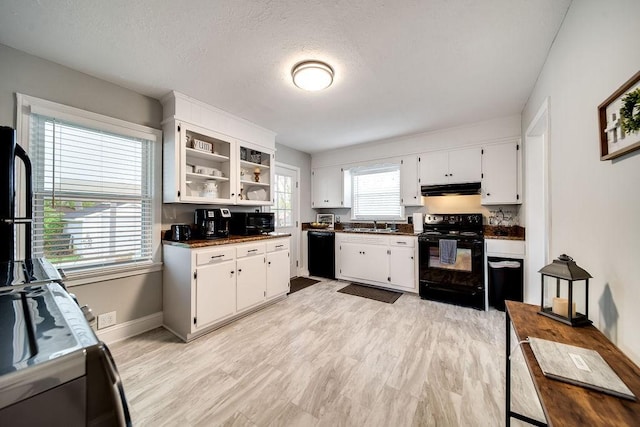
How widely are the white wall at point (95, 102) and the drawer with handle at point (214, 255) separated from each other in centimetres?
69

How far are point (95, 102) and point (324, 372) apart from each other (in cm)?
313

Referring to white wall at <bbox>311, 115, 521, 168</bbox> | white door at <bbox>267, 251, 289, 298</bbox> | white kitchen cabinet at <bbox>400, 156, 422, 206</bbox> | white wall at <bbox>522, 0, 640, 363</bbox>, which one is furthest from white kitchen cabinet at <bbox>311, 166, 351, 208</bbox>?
white wall at <bbox>522, 0, 640, 363</bbox>

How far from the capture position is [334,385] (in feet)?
5.71

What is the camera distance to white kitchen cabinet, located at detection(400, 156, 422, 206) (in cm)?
383

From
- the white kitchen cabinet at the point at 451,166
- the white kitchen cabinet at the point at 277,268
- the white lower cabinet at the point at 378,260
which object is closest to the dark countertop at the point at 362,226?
the white lower cabinet at the point at 378,260

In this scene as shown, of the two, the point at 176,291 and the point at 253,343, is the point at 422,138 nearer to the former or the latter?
the point at 253,343

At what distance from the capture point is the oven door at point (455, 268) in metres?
3.07

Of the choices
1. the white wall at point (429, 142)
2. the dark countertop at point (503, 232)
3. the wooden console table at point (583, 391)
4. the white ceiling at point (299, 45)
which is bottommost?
the wooden console table at point (583, 391)

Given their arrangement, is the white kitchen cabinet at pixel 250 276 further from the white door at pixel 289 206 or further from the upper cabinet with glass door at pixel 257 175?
the white door at pixel 289 206

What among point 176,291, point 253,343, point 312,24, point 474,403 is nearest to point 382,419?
point 474,403

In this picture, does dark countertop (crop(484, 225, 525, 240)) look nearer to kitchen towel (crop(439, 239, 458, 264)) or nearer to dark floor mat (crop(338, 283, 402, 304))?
kitchen towel (crop(439, 239, 458, 264))

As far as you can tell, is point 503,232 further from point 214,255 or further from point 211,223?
point 211,223

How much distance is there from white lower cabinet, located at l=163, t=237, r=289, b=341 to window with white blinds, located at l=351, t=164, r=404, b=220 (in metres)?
2.17

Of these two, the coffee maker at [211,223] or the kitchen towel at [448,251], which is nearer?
the coffee maker at [211,223]
